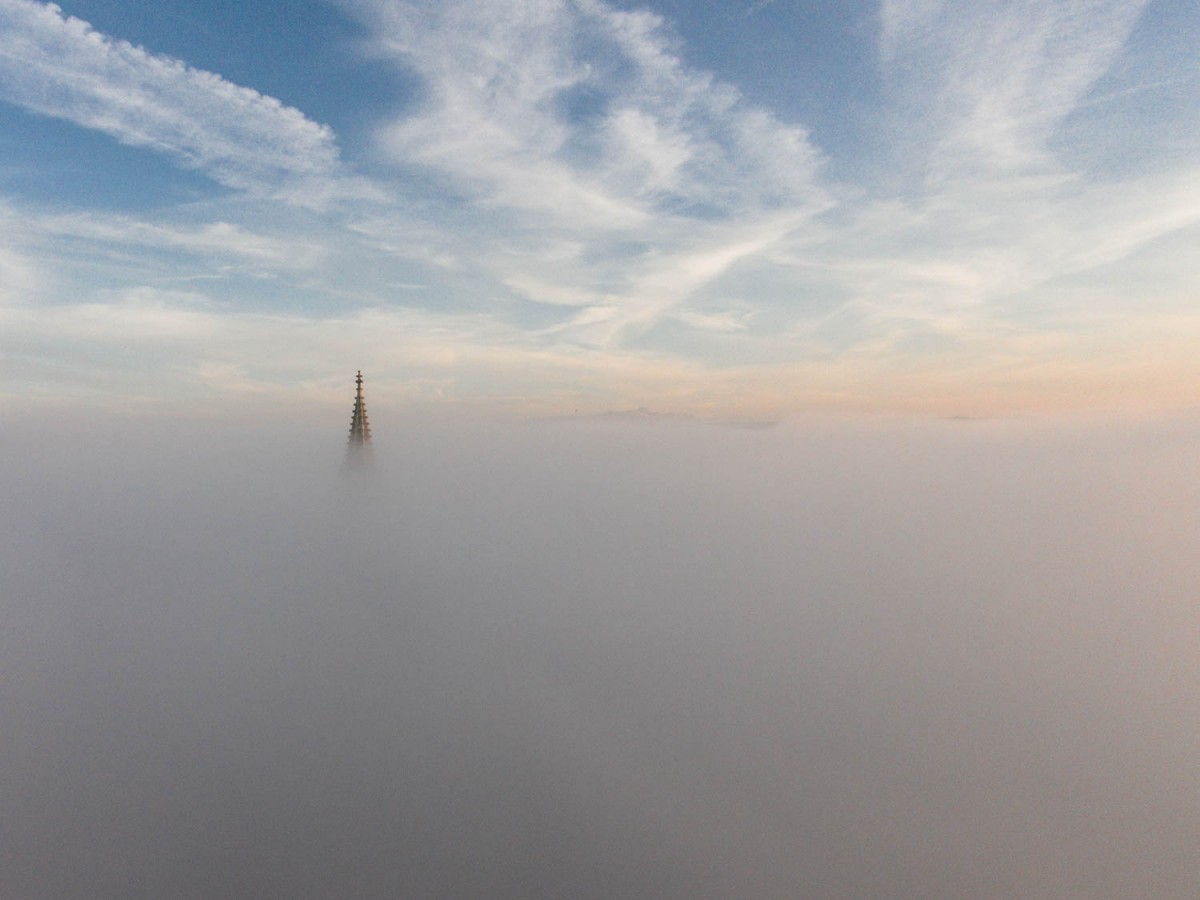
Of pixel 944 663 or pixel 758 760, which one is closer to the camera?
pixel 758 760

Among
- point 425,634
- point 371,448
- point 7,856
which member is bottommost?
point 425,634

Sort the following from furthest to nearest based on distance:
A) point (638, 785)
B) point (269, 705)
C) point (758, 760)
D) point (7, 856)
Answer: point (269, 705) < point (758, 760) < point (638, 785) < point (7, 856)

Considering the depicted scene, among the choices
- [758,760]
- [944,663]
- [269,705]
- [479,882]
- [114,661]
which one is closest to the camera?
[479,882]

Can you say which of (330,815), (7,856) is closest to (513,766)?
(330,815)

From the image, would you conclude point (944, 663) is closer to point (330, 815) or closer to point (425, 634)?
point (425, 634)
